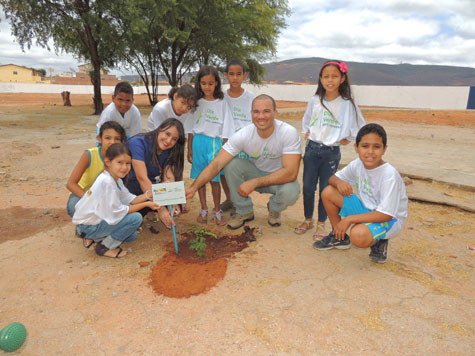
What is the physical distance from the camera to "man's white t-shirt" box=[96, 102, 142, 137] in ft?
12.4

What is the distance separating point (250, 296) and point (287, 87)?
37.6 meters

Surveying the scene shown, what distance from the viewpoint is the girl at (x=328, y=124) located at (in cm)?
304

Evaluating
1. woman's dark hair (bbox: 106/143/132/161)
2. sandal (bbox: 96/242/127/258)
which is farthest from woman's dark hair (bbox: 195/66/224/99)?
sandal (bbox: 96/242/127/258)

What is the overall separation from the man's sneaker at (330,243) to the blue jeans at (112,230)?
1.60 meters

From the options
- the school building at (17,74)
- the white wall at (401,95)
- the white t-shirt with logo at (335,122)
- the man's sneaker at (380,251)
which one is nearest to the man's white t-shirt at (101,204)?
the white t-shirt with logo at (335,122)

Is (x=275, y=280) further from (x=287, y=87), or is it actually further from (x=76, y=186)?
(x=287, y=87)

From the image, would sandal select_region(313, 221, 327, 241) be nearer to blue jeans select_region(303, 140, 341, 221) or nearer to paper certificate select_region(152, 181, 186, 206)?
blue jeans select_region(303, 140, 341, 221)

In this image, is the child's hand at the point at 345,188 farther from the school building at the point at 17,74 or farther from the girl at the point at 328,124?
the school building at the point at 17,74

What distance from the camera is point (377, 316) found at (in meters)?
2.10

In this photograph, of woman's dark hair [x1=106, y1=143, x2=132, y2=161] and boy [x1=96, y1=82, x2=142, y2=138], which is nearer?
woman's dark hair [x1=106, y1=143, x2=132, y2=161]

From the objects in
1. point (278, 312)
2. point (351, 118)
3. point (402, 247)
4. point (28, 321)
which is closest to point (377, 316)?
point (278, 312)

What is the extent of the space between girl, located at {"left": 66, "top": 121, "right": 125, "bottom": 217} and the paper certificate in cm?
64

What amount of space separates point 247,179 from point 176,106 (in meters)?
1.05

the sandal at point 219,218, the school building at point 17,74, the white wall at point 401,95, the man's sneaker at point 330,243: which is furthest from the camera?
the school building at point 17,74
